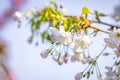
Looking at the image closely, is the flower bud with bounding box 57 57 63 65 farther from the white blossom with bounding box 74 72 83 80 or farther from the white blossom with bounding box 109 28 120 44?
the white blossom with bounding box 109 28 120 44

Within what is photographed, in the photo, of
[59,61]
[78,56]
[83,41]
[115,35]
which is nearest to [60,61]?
[59,61]

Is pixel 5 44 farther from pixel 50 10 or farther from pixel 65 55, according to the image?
pixel 65 55

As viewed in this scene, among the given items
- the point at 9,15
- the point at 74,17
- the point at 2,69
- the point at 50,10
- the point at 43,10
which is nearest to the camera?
the point at 2,69

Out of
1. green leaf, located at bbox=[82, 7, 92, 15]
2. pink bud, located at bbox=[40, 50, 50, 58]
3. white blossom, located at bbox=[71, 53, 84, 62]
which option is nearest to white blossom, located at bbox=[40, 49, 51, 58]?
pink bud, located at bbox=[40, 50, 50, 58]

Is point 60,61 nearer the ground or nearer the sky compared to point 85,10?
nearer the ground

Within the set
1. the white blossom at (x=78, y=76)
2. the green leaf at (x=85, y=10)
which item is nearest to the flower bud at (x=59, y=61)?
the white blossom at (x=78, y=76)

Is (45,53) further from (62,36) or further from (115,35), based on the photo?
(115,35)

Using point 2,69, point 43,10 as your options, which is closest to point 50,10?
point 43,10

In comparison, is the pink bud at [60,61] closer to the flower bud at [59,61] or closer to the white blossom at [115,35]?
the flower bud at [59,61]
